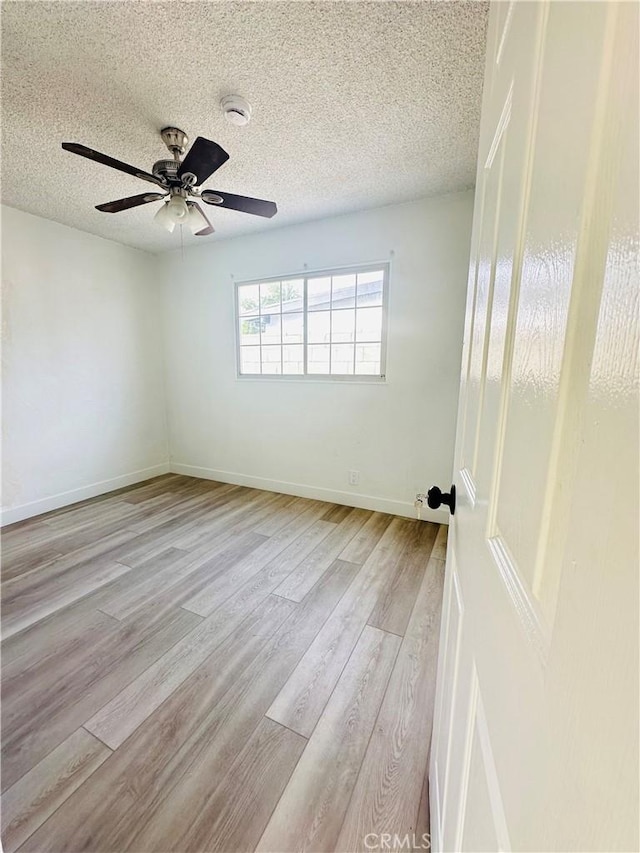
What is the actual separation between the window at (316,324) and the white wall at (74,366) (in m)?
1.24

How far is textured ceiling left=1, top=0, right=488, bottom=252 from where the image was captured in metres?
1.20

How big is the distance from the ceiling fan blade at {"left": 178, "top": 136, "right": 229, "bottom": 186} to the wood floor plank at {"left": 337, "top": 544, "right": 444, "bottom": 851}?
7.64 ft

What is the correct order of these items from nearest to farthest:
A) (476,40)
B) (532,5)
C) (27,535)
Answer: (532,5), (476,40), (27,535)

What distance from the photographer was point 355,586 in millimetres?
1969

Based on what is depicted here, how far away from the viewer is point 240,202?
1.80m

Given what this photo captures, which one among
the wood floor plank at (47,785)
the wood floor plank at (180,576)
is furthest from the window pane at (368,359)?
the wood floor plank at (47,785)

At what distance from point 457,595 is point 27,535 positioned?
3.21 metres

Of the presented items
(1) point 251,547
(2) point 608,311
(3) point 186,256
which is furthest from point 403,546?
(3) point 186,256

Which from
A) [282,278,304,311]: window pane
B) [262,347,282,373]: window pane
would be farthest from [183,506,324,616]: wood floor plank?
[282,278,304,311]: window pane

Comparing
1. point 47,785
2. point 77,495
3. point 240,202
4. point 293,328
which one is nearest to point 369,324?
point 293,328

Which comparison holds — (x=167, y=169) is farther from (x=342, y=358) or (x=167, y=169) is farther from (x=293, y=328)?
(x=342, y=358)

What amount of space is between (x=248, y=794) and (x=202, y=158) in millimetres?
2357

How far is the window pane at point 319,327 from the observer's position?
3015mm

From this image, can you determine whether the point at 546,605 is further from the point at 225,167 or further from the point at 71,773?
the point at 225,167
